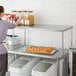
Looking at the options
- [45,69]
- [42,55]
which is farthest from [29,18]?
[45,69]

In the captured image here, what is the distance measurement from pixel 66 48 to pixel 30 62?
1.98 ft

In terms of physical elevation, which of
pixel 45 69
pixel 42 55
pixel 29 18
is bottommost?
pixel 45 69

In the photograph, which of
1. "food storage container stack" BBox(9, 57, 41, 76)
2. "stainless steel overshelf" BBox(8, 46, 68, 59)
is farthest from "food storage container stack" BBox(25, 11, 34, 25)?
"food storage container stack" BBox(9, 57, 41, 76)

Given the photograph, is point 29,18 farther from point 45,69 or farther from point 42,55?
point 45,69

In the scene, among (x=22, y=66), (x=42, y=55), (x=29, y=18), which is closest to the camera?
(x=42, y=55)

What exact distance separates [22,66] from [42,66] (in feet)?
0.90

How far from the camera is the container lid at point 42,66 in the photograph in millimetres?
2963

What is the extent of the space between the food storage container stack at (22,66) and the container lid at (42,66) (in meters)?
0.11

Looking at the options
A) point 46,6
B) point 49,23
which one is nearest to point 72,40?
point 49,23

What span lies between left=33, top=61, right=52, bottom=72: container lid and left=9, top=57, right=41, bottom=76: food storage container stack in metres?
0.11

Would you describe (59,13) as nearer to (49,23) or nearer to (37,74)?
(49,23)

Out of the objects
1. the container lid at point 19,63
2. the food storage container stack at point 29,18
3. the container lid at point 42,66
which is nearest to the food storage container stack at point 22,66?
the container lid at point 19,63

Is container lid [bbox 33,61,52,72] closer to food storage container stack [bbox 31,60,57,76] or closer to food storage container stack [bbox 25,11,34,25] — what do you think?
food storage container stack [bbox 31,60,57,76]

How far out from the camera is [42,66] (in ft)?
9.99
